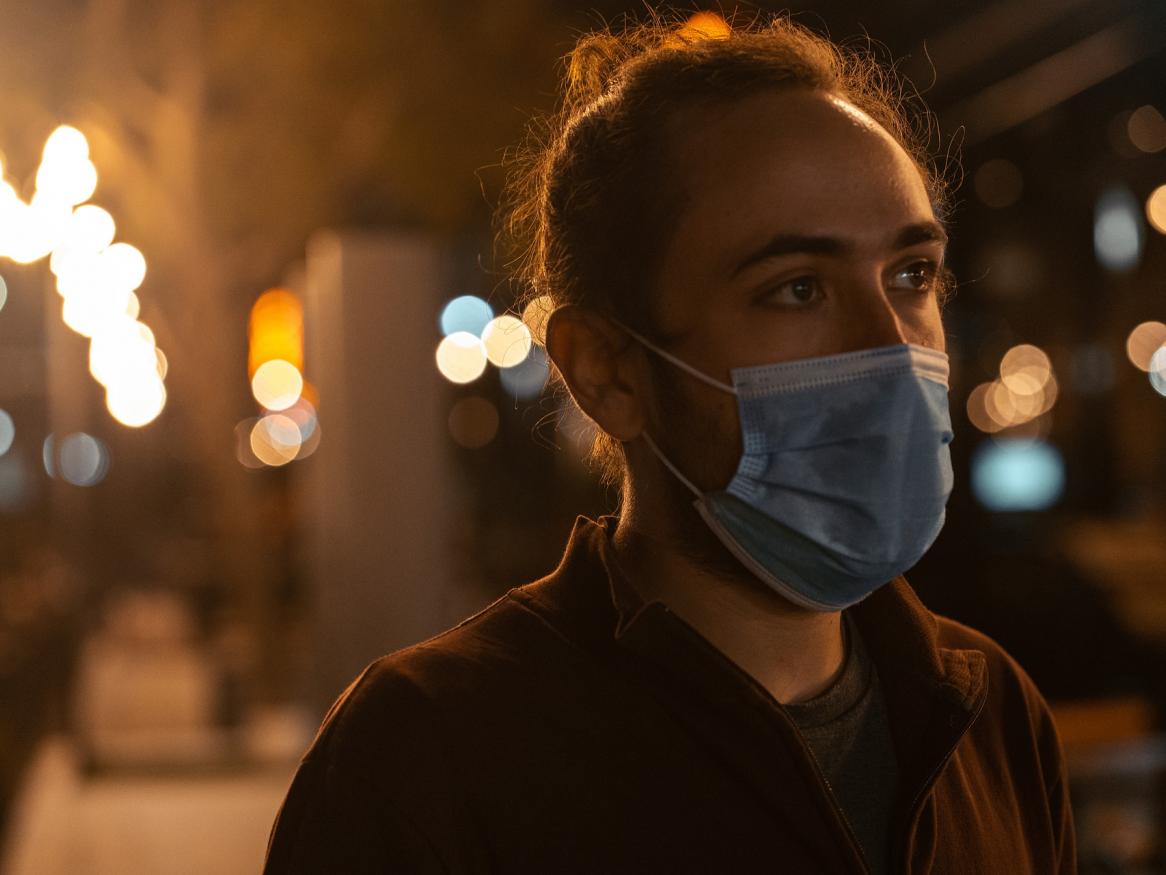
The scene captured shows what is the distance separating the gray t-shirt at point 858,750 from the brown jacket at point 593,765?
34 mm

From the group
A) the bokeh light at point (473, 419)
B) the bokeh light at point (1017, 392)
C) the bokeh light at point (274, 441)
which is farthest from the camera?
the bokeh light at point (274, 441)

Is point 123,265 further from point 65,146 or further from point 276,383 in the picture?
point 276,383

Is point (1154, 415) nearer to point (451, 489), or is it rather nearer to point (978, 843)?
point (451, 489)

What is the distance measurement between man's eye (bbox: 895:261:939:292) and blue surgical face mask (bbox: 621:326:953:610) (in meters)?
0.10

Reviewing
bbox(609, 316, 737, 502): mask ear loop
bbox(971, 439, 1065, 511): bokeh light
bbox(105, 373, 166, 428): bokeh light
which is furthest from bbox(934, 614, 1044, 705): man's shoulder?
bbox(971, 439, 1065, 511): bokeh light

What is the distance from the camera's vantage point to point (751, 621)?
218cm

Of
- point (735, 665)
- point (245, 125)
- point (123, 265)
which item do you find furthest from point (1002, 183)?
point (735, 665)

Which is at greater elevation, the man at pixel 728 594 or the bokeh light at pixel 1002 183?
the bokeh light at pixel 1002 183

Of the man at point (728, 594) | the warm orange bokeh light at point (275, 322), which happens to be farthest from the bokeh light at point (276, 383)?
the man at point (728, 594)

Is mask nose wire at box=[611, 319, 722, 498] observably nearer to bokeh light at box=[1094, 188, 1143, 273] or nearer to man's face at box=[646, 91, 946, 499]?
man's face at box=[646, 91, 946, 499]

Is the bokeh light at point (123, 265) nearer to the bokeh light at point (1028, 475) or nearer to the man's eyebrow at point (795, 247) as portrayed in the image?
the man's eyebrow at point (795, 247)

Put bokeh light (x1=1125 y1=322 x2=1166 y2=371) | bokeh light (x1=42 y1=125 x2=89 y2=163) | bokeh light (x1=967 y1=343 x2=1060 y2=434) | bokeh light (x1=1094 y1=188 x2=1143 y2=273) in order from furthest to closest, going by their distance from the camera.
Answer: bokeh light (x1=967 y1=343 x2=1060 y2=434) < bokeh light (x1=1125 y1=322 x2=1166 y2=371) < bokeh light (x1=1094 y1=188 x2=1143 y2=273) < bokeh light (x1=42 y1=125 x2=89 y2=163)

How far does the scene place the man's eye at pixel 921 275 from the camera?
2.22 metres

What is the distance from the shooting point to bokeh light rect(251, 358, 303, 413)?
24259 mm
